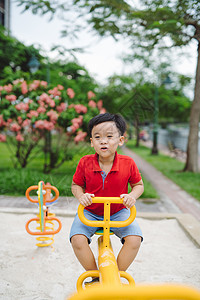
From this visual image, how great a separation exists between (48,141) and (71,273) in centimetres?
560

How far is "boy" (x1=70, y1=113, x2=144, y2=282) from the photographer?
2.12 m

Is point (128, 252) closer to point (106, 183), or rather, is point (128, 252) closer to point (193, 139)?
point (106, 183)

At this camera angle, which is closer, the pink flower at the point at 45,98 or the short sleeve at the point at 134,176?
the short sleeve at the point at 134,176

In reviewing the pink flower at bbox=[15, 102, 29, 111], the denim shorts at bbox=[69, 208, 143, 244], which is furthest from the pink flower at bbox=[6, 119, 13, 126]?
the denim shorts at bbox=[69, 208, 143, 244]

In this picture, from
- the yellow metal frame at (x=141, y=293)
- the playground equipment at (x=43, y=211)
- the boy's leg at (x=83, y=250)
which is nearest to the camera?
the yellow metal frame at (x=141, y=293)

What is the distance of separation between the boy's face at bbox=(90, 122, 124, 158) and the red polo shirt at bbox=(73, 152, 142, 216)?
0.48 ft

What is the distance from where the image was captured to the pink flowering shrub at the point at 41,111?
22.3ft

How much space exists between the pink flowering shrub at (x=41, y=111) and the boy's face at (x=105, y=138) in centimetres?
459

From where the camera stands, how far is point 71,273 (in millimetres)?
2777

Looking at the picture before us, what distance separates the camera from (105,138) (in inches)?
84.5

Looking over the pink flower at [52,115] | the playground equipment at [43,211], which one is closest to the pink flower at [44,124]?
the pink flower at [52,115]

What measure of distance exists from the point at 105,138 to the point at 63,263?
60.8 inches

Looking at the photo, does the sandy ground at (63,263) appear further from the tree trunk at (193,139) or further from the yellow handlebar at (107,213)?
the tree trunk at (193,139)

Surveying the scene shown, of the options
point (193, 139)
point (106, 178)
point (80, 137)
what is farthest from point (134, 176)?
point (193, 139)
